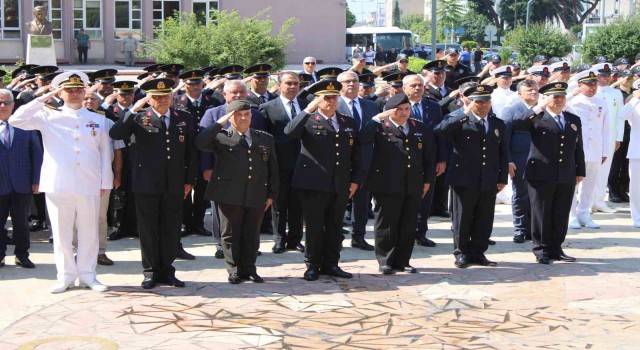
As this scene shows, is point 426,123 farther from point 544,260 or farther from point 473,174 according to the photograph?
point 544,260

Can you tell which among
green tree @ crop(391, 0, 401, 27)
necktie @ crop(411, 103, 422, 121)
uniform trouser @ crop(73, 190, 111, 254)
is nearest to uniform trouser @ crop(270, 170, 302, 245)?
necktie @ crop(411, 103, 422, 121)

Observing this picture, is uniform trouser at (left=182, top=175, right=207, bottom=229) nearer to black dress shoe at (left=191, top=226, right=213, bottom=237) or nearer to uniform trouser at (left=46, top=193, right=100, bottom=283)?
black dress shoe at (left=191, top=226, right=213, bottom=237)

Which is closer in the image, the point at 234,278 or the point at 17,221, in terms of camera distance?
the point at 234,278

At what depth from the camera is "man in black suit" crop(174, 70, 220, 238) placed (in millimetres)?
11602

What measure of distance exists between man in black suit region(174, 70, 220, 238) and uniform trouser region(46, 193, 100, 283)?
8.89 feet

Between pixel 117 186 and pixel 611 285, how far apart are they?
4.98 meters

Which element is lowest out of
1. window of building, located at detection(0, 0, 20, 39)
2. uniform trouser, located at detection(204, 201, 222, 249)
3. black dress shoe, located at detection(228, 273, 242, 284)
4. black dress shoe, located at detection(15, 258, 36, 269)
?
black dress shoe, located at detection(228, 273, 242, 284)

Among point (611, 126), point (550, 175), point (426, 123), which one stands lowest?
point (550, 175)

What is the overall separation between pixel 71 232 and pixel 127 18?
35559 mm

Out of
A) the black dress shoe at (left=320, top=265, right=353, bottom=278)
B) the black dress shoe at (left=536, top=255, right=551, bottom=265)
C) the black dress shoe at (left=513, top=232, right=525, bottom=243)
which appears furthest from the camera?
the black dress shoe at (left=513, top=232, right=525, bottom=243)

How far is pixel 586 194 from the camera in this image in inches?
500

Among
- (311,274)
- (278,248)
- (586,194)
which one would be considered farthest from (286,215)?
(586,194)

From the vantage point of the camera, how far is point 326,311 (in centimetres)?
825

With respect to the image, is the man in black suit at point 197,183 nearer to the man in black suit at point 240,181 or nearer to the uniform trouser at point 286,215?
the uniform trouser at point 286,215
